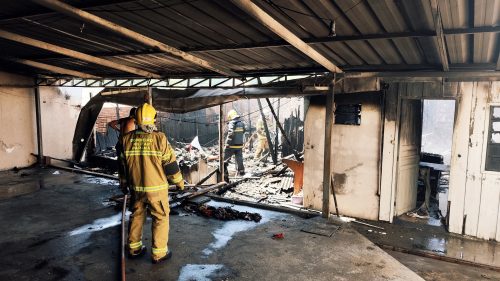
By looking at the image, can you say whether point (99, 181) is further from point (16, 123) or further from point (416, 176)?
point (416, 176)

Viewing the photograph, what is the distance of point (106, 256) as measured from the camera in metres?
4.21

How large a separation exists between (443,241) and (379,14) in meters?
5.43

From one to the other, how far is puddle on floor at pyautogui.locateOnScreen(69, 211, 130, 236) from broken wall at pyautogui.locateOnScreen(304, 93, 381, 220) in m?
4.92

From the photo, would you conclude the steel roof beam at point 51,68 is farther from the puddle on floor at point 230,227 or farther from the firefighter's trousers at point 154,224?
the firefighter's trousers at point 154,224

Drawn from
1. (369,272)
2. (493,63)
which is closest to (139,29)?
(369,272)

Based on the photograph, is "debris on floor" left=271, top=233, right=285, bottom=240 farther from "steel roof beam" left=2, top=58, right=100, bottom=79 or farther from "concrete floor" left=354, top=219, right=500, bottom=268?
"steel roof beam" left=2, top=58, right=100, bottom=79

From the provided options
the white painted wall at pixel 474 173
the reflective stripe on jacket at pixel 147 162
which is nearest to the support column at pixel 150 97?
the reflective stripe on jacket at pixel 147 162

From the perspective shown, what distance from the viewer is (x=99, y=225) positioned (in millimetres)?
5324

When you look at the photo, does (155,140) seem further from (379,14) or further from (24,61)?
(24,61)

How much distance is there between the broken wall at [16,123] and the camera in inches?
381

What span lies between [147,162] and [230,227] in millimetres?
2169

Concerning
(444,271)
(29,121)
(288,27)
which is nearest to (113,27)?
(288,27)

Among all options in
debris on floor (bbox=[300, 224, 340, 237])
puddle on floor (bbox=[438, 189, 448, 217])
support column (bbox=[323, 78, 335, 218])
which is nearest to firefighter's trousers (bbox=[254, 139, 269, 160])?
puddle on floor (bbox=[438, 189, 448, 217])

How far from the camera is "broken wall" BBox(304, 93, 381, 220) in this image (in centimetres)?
761
